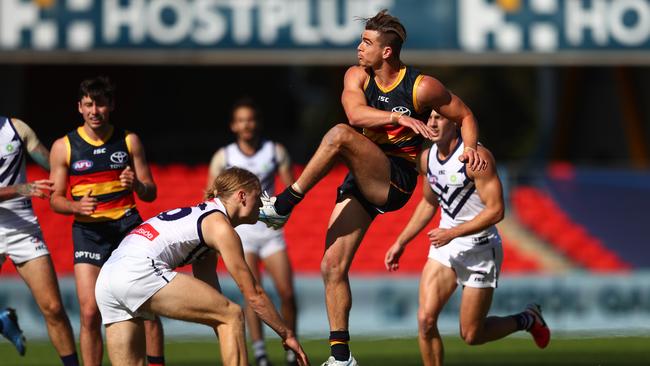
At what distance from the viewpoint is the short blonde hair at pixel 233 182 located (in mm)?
7402

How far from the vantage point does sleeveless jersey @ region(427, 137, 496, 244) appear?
29.8ft

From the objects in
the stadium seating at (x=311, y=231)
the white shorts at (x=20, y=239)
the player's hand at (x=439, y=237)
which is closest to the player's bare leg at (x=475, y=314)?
the player's hand at (x=439, y=237)

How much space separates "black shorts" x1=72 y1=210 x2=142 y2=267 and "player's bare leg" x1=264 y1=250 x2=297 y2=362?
8.03ft

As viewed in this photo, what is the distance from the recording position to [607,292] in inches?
614

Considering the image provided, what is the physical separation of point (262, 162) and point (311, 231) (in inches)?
231

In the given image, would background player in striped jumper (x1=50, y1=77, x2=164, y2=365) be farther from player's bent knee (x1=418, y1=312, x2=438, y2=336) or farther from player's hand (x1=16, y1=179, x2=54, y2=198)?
player's bent knee (x1=418, y1=312, x2=438, y2=336)

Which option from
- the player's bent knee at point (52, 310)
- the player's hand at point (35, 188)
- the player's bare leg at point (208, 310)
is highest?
the player's hand at point (35, 188)

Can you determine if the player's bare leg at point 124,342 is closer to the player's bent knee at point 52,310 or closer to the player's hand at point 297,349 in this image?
the player's hand at point 297,349

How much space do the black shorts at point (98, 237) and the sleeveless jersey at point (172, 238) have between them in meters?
1.44

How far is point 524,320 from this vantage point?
9.80m

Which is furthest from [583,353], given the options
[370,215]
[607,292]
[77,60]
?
[77,60]

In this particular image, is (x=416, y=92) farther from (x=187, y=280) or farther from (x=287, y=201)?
(x=187, y=280)

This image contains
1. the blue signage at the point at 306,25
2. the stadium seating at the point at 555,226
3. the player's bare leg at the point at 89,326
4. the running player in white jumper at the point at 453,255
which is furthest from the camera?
the stadium seating at the point at 555,226

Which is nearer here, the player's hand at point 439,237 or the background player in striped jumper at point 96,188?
the player's hand at point 439,237
